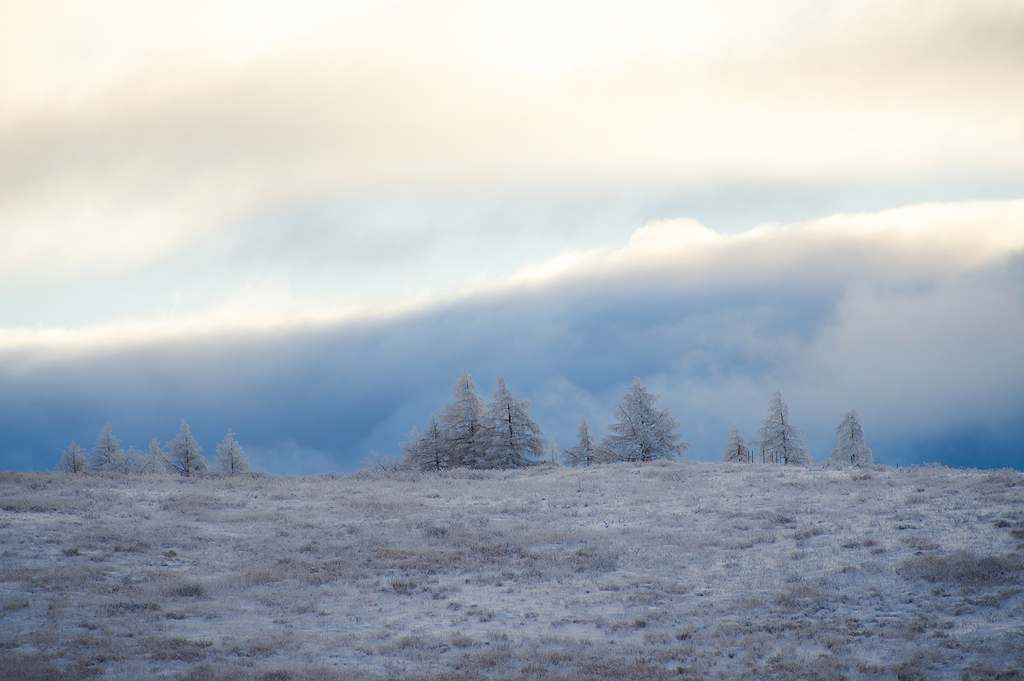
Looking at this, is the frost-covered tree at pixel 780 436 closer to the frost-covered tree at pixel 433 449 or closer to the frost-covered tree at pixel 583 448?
the frost-covered tree at pixel 583 448

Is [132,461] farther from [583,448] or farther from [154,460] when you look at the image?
[583,448]

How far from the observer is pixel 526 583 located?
54.2ft

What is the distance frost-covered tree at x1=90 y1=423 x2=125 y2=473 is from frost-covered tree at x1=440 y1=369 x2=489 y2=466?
41.3 metres

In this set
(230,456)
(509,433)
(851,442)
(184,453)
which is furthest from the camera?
(230,456)

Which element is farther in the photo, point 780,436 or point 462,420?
point 780,436

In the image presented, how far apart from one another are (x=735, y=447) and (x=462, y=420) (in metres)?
32.0

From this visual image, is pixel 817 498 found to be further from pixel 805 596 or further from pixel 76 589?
pixel 76 589

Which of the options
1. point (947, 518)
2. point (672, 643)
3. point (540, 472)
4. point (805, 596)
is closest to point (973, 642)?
point (805, 596)

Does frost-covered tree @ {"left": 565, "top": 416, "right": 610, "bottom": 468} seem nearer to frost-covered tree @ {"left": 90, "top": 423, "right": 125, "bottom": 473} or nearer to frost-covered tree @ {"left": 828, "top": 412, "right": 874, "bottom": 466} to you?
frost-covered tree @ {"left": 828, "top": 412, "right": 874, "bottom": 466}

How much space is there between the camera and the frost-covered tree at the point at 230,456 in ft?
216

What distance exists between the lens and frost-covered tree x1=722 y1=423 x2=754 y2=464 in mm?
63125

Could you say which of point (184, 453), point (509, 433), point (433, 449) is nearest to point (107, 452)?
point (184, 453)

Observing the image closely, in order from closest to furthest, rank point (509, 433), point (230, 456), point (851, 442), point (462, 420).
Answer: point (509, 433), point (462, 420), point (851, 442), point (230, 456)

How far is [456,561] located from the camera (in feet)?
60.2
